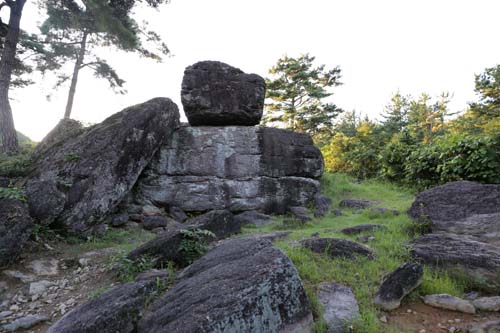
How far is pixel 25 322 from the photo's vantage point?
11.6 ft

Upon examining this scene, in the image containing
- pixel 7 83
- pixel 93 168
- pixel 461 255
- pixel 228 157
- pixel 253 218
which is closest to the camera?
pixel 461 255

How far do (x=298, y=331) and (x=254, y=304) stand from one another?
574 millimetres

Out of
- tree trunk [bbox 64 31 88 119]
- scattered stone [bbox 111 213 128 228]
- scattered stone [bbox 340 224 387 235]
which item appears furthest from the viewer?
tree trunk [bbox 64 31 88 119]

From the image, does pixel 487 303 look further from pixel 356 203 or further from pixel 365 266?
pixel 356 203

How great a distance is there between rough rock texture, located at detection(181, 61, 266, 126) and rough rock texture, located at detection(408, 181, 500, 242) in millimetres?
6326

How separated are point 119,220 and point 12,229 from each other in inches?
106

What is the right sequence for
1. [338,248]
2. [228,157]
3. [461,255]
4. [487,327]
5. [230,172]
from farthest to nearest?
[228,157] < [230,172] < [338,248] < [461,255] < [487,327]

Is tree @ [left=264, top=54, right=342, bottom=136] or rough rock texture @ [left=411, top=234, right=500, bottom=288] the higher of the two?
tree @ [left=264, top=54, right=342, bottom=136]

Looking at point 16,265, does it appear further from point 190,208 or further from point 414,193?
point 414,193

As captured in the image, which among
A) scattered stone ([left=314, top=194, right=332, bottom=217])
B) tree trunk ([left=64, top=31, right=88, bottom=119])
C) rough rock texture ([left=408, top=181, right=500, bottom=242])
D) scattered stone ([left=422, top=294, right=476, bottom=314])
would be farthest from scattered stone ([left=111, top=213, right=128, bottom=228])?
tree trunk ([left=64, top=31, right=88, bottom=119])

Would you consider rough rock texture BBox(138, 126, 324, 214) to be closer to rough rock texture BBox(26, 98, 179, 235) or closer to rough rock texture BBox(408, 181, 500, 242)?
rough rock texture BBox(26, 98, 179, 235)

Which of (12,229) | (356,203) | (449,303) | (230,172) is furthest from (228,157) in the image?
(449,303)

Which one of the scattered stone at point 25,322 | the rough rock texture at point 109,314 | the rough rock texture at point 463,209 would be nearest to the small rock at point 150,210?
the scattered stone at point 25,322

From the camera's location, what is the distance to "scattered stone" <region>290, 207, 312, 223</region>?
25.9ft
